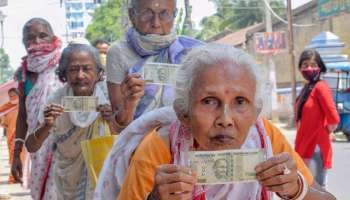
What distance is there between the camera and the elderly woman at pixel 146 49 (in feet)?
12.6

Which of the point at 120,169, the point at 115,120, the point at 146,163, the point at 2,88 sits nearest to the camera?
the point at 146,163

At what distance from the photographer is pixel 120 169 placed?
9.28 ft

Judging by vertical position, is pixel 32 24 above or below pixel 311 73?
above

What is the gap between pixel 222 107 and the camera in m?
2.47

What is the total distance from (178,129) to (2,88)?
13.3m

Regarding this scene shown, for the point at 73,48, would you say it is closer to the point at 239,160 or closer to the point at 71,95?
the point at 71,95

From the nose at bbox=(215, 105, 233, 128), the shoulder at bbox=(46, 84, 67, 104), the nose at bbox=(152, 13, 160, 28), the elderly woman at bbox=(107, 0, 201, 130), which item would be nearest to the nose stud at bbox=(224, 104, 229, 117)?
the nose at bbox=(215, 105, 233, 128)

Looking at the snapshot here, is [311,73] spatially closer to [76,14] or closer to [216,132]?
[216,132]

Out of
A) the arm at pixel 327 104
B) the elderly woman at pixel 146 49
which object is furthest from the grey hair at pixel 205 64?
the arm at pixel 327 104

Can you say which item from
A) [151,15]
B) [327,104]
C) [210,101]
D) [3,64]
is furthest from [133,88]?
[3,64]

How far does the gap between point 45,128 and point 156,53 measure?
1312mm

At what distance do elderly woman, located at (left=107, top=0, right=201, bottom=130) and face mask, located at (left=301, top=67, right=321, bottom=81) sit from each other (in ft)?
11.6

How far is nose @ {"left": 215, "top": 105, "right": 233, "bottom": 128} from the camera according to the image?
2435 mm

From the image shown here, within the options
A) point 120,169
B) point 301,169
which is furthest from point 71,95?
point 301,169
